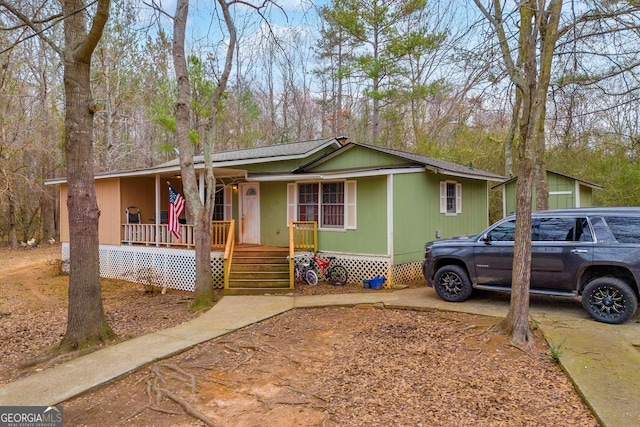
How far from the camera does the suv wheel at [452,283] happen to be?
24.9 ft

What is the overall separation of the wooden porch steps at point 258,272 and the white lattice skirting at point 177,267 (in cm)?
77

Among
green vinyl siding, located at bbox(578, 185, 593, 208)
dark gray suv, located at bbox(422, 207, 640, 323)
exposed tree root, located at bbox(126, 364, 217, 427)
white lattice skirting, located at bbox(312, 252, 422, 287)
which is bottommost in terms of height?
exposed tree root, located at bbox(126, 364, 217, 427)

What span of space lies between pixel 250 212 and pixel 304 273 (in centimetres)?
353

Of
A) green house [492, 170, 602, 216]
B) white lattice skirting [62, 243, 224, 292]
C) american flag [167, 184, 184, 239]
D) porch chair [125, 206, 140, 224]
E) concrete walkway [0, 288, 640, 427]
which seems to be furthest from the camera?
green house [492, 170, 602, 216]

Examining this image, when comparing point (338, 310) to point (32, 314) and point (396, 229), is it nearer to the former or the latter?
point (396, 229)

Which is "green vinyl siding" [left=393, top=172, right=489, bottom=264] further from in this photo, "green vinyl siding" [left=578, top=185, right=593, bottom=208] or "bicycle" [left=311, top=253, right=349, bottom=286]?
"green vinyl siding" [left=578, top=185, right=593, bottom=208]

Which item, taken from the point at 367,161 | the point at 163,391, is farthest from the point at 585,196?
the point at 163,391

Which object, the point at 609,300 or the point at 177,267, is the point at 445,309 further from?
the point at 177,267

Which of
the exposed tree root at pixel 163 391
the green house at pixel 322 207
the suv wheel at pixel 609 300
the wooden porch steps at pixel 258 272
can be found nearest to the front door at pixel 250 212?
the green house at pixel 322 207

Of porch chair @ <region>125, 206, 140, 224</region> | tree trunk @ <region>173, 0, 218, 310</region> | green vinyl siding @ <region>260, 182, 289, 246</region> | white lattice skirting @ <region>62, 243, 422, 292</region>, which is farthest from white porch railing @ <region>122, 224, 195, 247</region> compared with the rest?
tree trunk @ <region>173, 0, 218, 310</region>

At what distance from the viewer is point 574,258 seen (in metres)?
6.33

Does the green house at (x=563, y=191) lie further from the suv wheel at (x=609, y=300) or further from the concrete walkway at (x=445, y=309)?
the suv wheel at (x=609, y=300)

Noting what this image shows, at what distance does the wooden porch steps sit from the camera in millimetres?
9558

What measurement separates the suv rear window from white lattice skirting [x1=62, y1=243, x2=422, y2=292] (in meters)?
4.74
